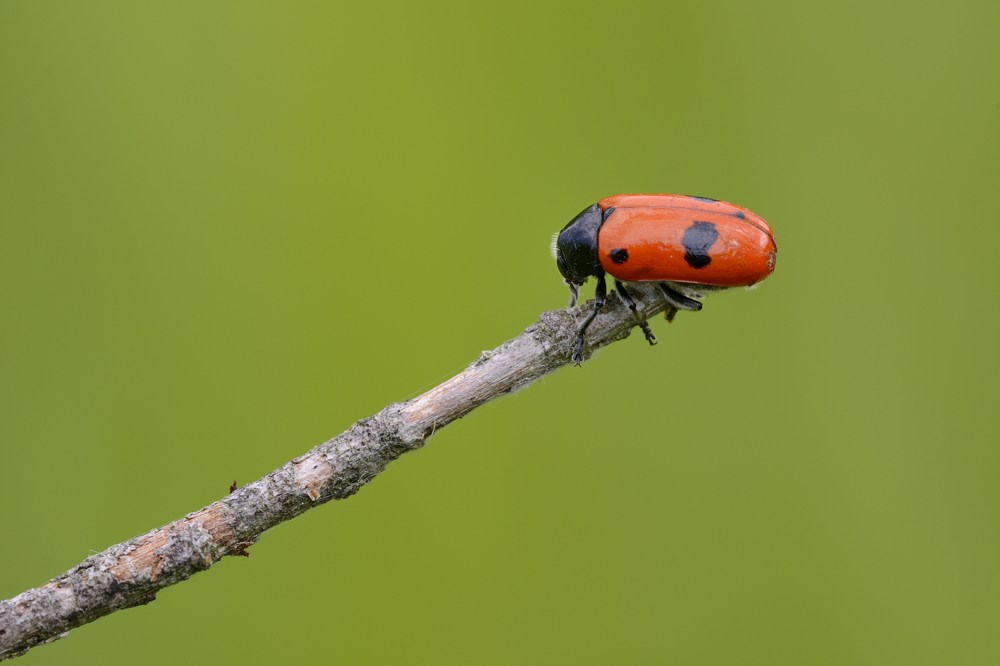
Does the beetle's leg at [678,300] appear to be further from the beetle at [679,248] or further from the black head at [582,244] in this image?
the black head at [582,244]

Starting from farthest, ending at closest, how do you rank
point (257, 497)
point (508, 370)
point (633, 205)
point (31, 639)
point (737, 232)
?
point (633, 205)
point (737, 232)
point (508, 370)
point (257, 497)
point (31, 639)

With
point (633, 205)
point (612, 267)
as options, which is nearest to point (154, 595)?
point (612, 267)

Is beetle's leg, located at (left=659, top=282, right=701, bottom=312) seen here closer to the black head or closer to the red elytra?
the red elytra

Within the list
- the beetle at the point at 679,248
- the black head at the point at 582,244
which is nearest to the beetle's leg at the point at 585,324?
the beetle at the point at 679,248

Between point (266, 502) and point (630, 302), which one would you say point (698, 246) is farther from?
point (266, 502)

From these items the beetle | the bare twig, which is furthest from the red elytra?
the bare twig

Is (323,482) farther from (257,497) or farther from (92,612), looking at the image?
(92,612)

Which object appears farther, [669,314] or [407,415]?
[669,314]
